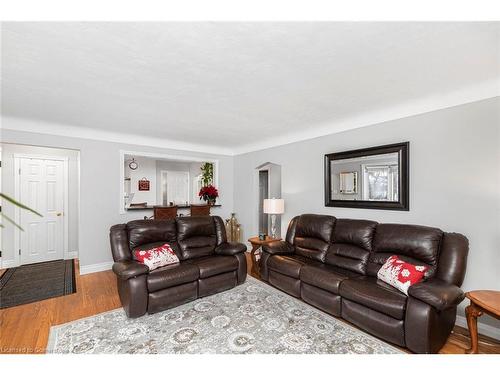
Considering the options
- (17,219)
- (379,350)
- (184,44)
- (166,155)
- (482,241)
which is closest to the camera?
(184,44)

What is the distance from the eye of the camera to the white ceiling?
1606mm

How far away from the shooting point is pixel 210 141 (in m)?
5.04

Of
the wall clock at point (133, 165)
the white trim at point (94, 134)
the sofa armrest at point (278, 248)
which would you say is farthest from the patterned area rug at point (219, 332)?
the wall clock at point (133, 165)

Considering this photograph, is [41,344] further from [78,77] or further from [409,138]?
[409,138]

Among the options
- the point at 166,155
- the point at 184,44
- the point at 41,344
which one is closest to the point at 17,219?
the point at 166,155

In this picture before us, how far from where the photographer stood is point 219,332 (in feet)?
7.70

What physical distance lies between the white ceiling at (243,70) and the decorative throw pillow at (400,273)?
1800 millimetres

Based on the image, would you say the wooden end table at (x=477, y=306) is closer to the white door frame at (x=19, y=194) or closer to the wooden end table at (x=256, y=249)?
the wooden end table at (x=256, y=249)

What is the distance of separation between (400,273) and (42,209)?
6.09 metres

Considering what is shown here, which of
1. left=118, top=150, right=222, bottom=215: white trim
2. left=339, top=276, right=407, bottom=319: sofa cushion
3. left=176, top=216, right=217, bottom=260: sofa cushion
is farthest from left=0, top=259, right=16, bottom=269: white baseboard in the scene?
left=339, top=276, right=407, bottom=319: sofa cushion

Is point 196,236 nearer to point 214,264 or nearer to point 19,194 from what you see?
point 214,264

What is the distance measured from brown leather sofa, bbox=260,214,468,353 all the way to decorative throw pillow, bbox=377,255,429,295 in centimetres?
7

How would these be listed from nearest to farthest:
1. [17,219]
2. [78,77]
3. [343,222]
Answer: [78,77]
[343,222]
[17,219]

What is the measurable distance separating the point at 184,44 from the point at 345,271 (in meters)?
2.88
